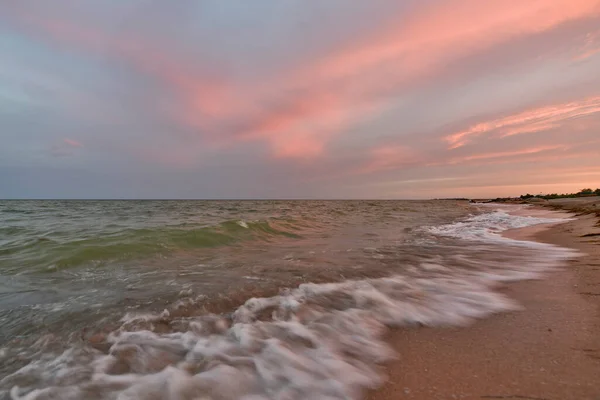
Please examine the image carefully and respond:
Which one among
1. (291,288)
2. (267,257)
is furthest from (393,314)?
(267,257)

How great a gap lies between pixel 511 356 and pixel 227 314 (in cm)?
315

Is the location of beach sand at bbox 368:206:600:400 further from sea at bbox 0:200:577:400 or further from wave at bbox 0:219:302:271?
wave at bbox 0:219:302:271

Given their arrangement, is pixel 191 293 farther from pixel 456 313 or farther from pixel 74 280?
pixel 456 313

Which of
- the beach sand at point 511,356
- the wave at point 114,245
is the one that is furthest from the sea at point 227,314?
the beach sand at point 511,356

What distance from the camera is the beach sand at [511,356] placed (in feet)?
6.85

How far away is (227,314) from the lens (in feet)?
12.6

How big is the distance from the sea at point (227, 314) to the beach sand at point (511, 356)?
0.73ft

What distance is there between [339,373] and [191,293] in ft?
9.96

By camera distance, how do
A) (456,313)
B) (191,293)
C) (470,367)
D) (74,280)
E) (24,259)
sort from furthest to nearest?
(24,259) → (74,280) → (191,293) → (456,313) → (470,367)

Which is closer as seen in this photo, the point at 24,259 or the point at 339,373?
the point at 339,373

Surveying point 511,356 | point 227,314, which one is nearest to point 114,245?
point 227,314

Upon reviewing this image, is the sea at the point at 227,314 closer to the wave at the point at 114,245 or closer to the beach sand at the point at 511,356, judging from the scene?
the wave at the point at 114,245

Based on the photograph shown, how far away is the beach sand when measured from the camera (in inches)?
82.2

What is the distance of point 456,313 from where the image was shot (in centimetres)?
366
